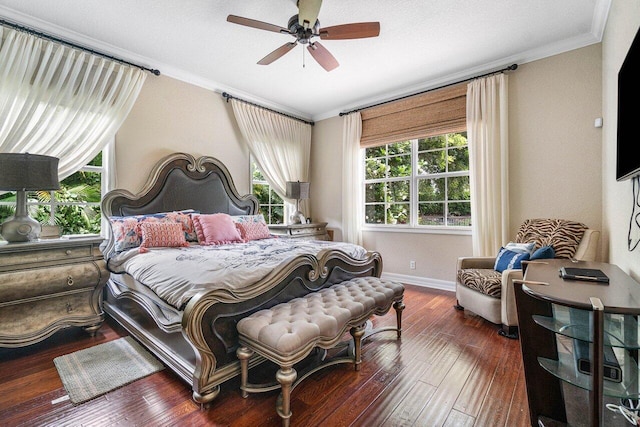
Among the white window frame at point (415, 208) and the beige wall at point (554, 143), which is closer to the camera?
the beige wall at point (554, 143)

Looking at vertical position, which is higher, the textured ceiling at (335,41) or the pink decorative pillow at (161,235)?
the textured ceiling at (335,41)

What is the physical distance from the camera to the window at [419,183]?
3850 mm

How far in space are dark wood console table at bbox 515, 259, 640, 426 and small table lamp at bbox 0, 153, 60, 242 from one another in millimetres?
3402

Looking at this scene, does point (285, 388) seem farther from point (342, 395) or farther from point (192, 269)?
point (192, 269)

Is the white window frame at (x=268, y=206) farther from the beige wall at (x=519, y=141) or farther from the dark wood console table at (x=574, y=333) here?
the dark wood console table at (x=574, y=333)

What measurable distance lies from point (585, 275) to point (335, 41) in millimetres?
2882

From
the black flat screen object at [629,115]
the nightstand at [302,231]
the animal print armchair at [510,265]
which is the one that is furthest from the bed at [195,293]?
the black flat screen object at [629,115]

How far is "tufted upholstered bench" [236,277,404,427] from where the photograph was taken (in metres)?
1.46

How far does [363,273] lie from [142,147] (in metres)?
2.94

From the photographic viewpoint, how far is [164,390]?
1747 mm

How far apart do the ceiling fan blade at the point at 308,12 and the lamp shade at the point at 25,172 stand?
2387 millimetres

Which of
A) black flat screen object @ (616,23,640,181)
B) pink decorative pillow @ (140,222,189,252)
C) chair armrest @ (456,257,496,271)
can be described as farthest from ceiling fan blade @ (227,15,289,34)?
chair armrest @ (456,257,496,271)

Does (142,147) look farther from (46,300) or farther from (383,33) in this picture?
(383,33)

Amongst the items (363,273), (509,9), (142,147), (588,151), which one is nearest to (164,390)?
(363,273)
